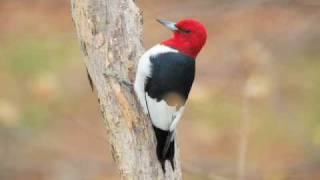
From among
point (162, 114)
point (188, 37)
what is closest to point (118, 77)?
point (162, 114)

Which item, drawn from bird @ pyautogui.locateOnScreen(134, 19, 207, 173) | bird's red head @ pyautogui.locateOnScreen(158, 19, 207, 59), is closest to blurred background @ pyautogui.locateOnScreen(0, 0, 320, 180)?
bird's red head @ pyautogui.locateOnScreen(158, 19, 207, 59)

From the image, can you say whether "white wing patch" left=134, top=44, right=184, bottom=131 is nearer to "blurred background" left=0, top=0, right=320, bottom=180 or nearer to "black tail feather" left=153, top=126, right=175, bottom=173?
"black tail feather" left=153, top=126, right=175, bottom=173

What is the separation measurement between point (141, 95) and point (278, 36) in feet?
10.9

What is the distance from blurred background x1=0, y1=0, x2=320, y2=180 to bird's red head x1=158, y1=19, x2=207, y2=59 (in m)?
1.84

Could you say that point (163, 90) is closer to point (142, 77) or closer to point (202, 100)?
point (142, 77)

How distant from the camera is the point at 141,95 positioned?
2838 millimetres

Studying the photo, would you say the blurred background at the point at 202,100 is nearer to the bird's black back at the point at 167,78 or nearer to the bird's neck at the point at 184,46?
the bird's neck at the point at 184,46

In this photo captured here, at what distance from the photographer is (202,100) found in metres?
5.08

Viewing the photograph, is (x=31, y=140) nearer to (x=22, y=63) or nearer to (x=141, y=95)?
(x=22, y=63)

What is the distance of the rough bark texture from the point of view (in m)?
2.87

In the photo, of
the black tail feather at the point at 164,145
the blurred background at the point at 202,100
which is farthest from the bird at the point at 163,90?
the blurred background at the point at 202,100

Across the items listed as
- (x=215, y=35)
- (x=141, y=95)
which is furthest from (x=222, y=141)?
(x=141, y=95)

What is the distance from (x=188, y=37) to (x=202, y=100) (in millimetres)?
2080

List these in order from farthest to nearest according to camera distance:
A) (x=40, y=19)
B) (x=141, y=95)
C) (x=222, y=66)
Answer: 1. (x=40, y=19)
2. (x=222, y=66)
3. (x=141, y=95)
